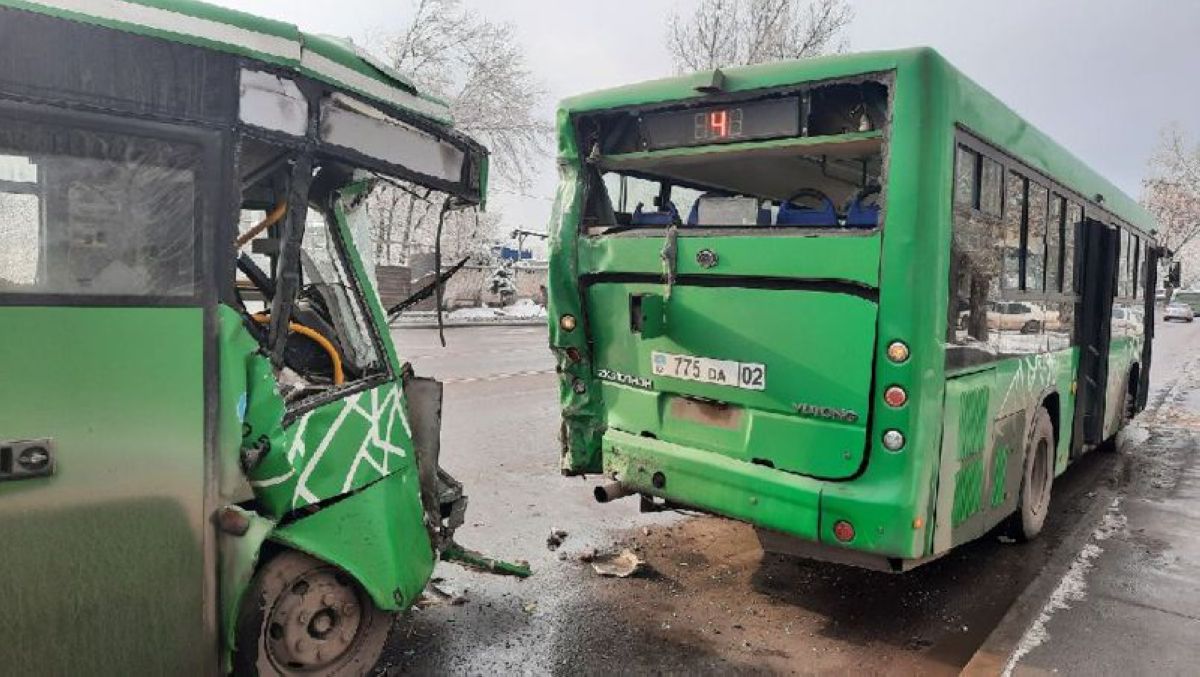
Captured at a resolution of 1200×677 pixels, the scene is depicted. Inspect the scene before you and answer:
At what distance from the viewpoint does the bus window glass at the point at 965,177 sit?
4391 mm

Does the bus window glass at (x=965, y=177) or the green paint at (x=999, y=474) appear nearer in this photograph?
the bus window glass at (x=965, y=177)

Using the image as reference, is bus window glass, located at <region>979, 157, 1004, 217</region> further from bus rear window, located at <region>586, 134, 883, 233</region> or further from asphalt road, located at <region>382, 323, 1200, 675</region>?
asphalt road, located at <region>382, 323, 1200, 675</region>

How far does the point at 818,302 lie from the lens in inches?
176

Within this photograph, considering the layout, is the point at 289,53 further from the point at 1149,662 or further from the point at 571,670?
the point at 1149,662

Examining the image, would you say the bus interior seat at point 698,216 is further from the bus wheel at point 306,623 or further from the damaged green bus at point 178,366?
the bus wheel at point 306,623

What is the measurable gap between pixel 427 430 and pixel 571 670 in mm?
1324

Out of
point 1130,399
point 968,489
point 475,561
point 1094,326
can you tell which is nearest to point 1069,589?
point 968,489

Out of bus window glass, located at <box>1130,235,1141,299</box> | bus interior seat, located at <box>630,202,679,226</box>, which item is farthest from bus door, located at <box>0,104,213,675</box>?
bus window glass, located at <box>1130,235,1141,299</box>

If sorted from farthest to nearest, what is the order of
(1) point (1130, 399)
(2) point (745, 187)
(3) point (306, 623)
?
(1) point (1130, 399), (2) point (745, 187), (3) point (306, 623)

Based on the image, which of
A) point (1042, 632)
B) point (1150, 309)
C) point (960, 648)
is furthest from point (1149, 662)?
point (1150, 309)

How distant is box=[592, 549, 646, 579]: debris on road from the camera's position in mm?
5273

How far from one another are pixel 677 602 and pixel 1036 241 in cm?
352

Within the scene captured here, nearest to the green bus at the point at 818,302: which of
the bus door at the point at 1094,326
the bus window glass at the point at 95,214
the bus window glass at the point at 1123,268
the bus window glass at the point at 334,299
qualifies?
the bus door at the point at 1094,326

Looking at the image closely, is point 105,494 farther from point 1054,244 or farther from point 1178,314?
point 1178,314
